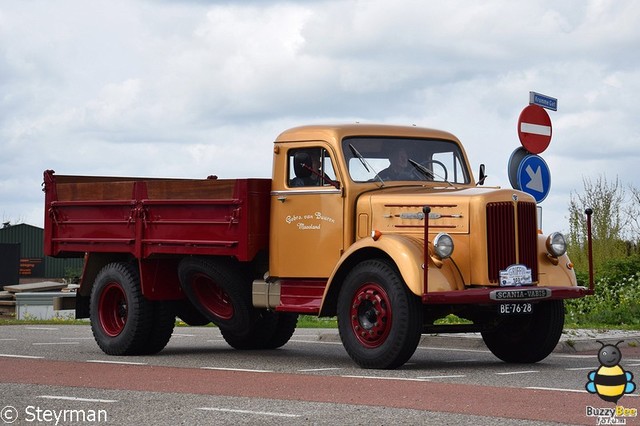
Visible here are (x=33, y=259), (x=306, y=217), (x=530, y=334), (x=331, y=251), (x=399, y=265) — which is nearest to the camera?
(x=399, y=265)

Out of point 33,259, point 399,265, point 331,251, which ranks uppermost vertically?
point 33,259

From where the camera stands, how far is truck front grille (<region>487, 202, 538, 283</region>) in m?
12.8

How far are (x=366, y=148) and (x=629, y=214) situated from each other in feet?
52.9

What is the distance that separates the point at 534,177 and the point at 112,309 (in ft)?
18.9

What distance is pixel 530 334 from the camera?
13.9 meters

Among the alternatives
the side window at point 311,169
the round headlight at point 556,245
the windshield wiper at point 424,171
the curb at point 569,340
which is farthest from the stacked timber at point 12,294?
the round headlight at point 556,245

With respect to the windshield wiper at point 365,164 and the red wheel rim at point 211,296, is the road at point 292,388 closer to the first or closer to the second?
the red wheel rim at point 211,296

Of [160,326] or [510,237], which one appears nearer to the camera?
[510,237]

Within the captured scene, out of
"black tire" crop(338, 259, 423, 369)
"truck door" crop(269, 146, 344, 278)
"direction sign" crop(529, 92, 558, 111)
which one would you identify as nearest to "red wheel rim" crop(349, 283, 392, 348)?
"black tire" crop(338, 259, 423, 369)

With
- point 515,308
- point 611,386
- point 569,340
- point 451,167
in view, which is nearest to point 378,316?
point 515,308

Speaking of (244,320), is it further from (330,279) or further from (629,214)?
(629,214)

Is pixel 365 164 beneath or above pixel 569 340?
above

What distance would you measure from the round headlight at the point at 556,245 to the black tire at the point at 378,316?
1.79 meters

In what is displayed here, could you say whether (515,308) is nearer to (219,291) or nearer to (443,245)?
(443,245)
